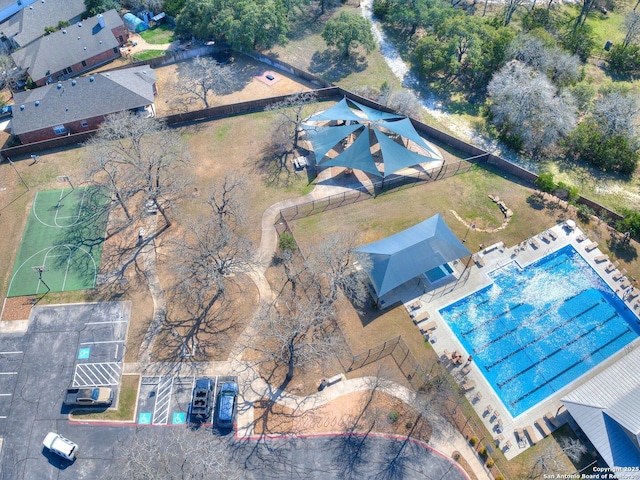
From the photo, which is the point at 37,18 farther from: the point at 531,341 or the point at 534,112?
the point at 531,341

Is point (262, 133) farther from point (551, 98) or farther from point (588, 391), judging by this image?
point (588, 391)

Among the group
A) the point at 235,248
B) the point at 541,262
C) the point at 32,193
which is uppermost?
the point at 32,193

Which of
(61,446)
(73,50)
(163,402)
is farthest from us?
(73,50)

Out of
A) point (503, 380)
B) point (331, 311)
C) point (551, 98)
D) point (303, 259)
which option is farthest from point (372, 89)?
point (503, 380)

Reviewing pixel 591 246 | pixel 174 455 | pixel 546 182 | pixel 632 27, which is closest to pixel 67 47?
pixel 174 455

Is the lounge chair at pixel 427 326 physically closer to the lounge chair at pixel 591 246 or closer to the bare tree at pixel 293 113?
the lounge chair at pixel 591 246

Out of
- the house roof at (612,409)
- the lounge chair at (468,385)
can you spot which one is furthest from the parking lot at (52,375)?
the house roof at (612,409)
